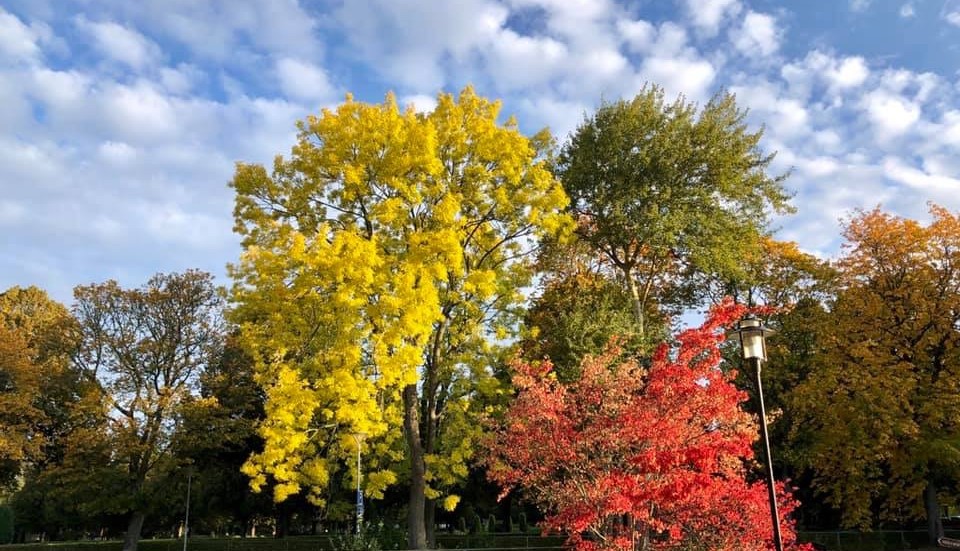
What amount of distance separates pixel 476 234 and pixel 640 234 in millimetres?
6279

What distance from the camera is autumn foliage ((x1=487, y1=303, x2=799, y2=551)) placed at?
11727 millimetres

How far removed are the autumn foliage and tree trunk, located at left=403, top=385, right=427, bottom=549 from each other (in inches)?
171

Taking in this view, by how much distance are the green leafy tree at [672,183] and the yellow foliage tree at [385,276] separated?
3.24m

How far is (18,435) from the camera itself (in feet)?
91.6

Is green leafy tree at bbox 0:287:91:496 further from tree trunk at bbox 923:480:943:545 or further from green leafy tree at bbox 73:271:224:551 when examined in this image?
tree trunk at bbox 923:480:943:545

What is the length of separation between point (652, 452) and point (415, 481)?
7878 millimetres

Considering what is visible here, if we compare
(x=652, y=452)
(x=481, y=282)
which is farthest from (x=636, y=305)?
(x=652, y=452)

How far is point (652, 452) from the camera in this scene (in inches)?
450

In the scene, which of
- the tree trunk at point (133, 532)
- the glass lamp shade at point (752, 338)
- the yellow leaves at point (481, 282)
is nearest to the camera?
the glass lamp shade at point (752, 338)

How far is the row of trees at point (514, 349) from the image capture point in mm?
12992

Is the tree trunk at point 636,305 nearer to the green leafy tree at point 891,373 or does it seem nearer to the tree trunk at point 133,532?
the green leafy tree at point 891,373

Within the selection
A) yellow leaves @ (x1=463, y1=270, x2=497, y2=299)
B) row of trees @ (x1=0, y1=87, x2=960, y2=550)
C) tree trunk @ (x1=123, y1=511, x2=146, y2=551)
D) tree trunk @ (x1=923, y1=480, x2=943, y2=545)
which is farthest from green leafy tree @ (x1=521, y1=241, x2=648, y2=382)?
tree trunk @ (x1=123, y1=511, x2=146, y2=551)

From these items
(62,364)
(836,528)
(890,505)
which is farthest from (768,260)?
(62,364)

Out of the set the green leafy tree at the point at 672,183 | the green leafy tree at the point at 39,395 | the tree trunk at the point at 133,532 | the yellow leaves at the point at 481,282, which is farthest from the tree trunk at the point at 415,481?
the tree trunk at the point at 133,532
